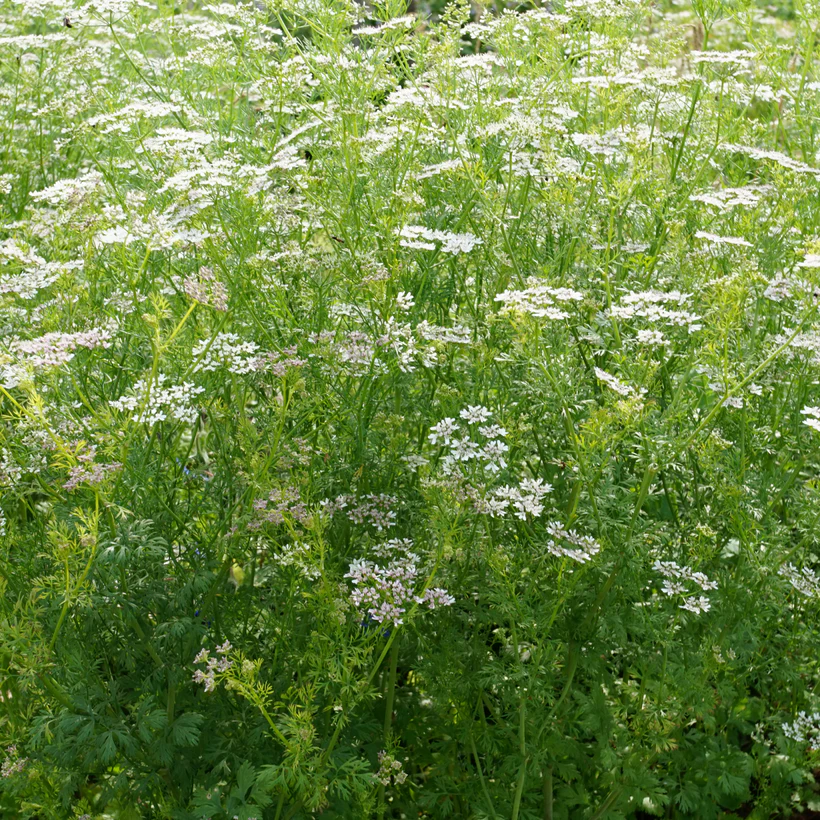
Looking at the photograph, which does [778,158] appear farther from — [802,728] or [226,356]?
[226,356]

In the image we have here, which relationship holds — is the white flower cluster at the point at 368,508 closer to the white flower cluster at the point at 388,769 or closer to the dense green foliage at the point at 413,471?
the dense green foliage at the point at 413,471

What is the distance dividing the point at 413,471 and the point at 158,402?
1.06 metres

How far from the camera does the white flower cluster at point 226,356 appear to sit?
134 inches

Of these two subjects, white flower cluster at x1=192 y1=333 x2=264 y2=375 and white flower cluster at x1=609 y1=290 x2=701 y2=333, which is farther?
white flower cluster at x1=192 y1=333 x2=264 y2=375

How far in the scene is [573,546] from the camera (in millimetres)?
3191

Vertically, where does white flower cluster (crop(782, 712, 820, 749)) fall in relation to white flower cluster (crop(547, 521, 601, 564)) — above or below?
below

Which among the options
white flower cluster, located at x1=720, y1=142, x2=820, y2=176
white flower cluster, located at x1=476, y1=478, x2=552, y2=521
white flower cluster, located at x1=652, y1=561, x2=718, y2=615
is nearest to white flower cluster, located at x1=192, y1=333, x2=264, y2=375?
white flower cluster, located at x1=476, y1=478, x2=552, y2=521

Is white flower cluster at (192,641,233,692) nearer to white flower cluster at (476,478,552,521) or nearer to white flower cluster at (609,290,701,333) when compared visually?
white flower cluster at (476,478,552,521)

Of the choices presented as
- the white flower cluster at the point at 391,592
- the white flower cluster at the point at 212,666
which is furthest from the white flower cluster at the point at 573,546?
the white flower cluster at the point at 212,666

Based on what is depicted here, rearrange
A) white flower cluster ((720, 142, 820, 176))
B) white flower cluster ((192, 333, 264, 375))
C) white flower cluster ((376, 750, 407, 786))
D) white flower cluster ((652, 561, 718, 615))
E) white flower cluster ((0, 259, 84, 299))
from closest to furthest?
white flower cluster ((376, 750, 407, 786)) → white flower cluster ((652, 561, 718, 615)) → white flower cluster ((192, 333, 264, 375)) → white flower cluster ((0, 259, 84, 299)) → white flower cluster ((720, 142, 820, 176))

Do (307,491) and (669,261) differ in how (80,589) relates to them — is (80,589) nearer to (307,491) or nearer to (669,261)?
(307,491)

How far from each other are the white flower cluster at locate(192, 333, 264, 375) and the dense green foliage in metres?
0.02

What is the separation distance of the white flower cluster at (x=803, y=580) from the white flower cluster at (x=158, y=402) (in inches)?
92.2

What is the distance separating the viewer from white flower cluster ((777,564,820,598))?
358cm
